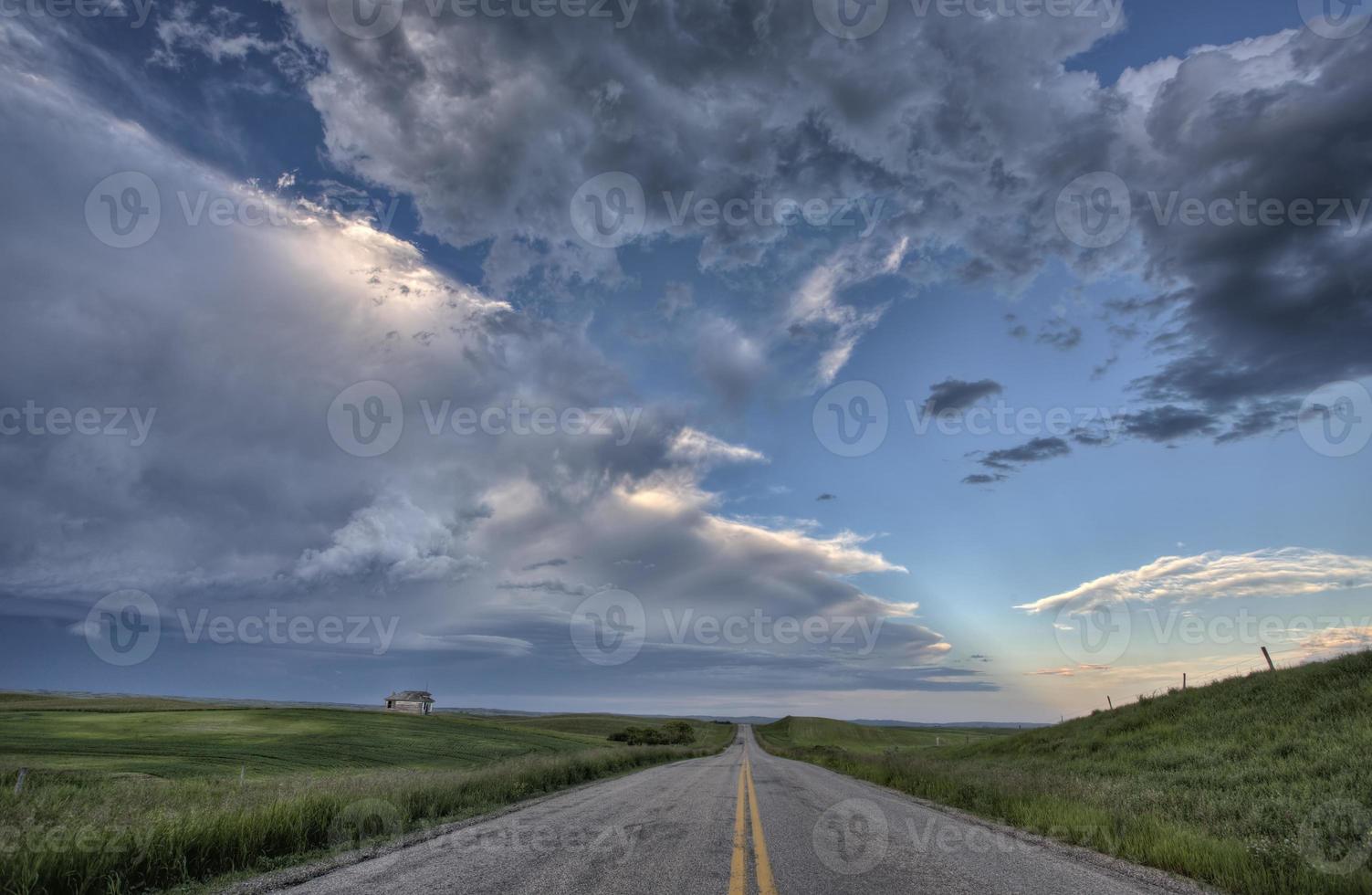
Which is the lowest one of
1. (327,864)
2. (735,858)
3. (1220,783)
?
(327,864)

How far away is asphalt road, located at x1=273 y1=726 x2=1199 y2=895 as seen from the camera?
6684mm

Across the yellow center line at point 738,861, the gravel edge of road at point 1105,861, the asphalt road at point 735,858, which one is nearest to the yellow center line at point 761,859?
the asphalt road at point 735,858

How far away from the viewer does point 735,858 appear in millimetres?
8102

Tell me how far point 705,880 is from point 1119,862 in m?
5.58

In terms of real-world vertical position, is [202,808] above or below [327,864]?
above

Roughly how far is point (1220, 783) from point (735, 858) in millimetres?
16605

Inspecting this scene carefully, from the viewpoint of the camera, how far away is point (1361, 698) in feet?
71.6

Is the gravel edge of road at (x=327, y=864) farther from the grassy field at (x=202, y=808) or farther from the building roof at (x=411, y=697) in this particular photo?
the building roof at (x=411, y=697)

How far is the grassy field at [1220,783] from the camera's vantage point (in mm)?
7793

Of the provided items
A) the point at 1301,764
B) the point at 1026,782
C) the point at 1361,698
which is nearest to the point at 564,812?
the point at 1026,782

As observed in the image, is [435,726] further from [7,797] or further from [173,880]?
[173,880]

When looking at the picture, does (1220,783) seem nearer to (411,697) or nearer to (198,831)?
(198,831)

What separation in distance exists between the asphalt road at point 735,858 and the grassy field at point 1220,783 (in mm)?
907

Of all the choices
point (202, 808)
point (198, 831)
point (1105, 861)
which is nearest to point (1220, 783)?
point (1105, 861)
